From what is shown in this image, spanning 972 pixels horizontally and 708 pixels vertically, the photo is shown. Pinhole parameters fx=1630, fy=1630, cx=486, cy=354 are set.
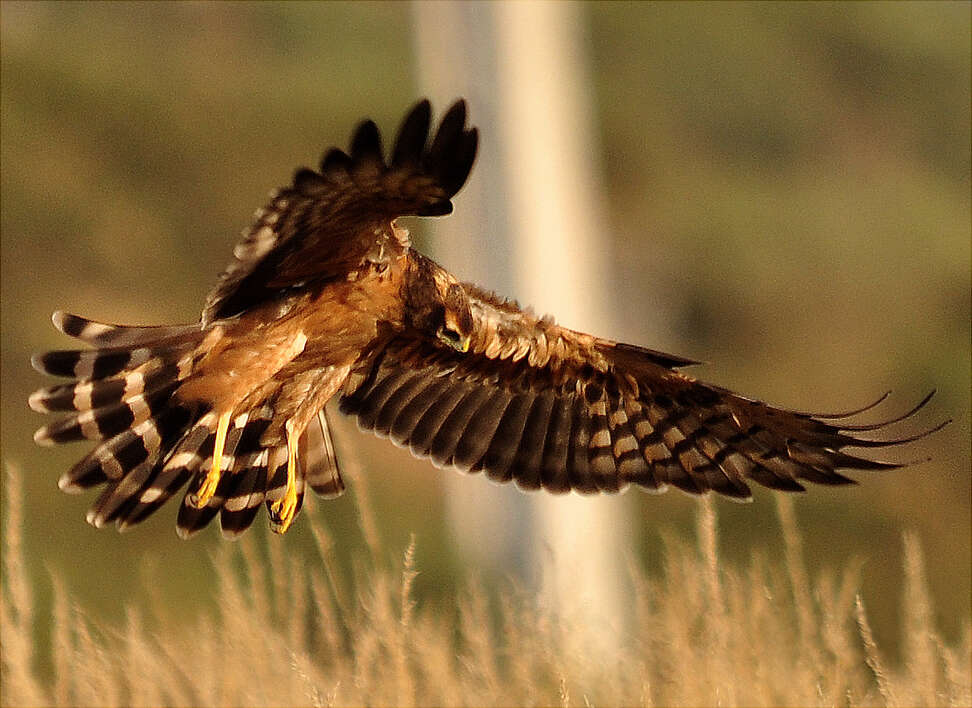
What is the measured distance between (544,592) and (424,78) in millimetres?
9767

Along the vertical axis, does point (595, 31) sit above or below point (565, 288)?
above

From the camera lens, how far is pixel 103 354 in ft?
15.9

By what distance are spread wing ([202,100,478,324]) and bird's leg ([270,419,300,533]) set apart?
0.60 metres

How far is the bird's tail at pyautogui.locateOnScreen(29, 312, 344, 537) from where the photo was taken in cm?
482

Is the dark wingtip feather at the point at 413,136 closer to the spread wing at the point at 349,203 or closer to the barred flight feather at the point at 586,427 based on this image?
the spread wing at the point at 349,203

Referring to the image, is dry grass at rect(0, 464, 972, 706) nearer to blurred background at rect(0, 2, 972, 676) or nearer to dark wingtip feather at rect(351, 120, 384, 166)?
dark wingtip feather at rect(351, 120, 384, 166)

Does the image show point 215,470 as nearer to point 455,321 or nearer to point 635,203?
point 455,321

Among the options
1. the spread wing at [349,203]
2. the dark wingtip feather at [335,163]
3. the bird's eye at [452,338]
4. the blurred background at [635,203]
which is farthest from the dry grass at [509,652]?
the blurred background at [635,203]

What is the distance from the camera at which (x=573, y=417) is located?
5691 millimetres

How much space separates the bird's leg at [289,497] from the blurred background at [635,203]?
646cm

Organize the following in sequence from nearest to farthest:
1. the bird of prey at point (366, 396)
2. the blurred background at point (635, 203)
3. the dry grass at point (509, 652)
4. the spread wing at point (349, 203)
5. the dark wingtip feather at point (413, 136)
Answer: the dark wingtip feather at point (413, 136)
the spread wing at point (349, 203)
the dry grass at point (509, 652)
the bird of prey at point (366, 396)
the blurred background at point (635, 203)

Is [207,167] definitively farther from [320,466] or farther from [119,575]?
[320,466]

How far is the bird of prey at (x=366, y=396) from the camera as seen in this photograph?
4746 millimetres

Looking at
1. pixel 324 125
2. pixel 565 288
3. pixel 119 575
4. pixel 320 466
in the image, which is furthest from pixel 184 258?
pixel 320 466
